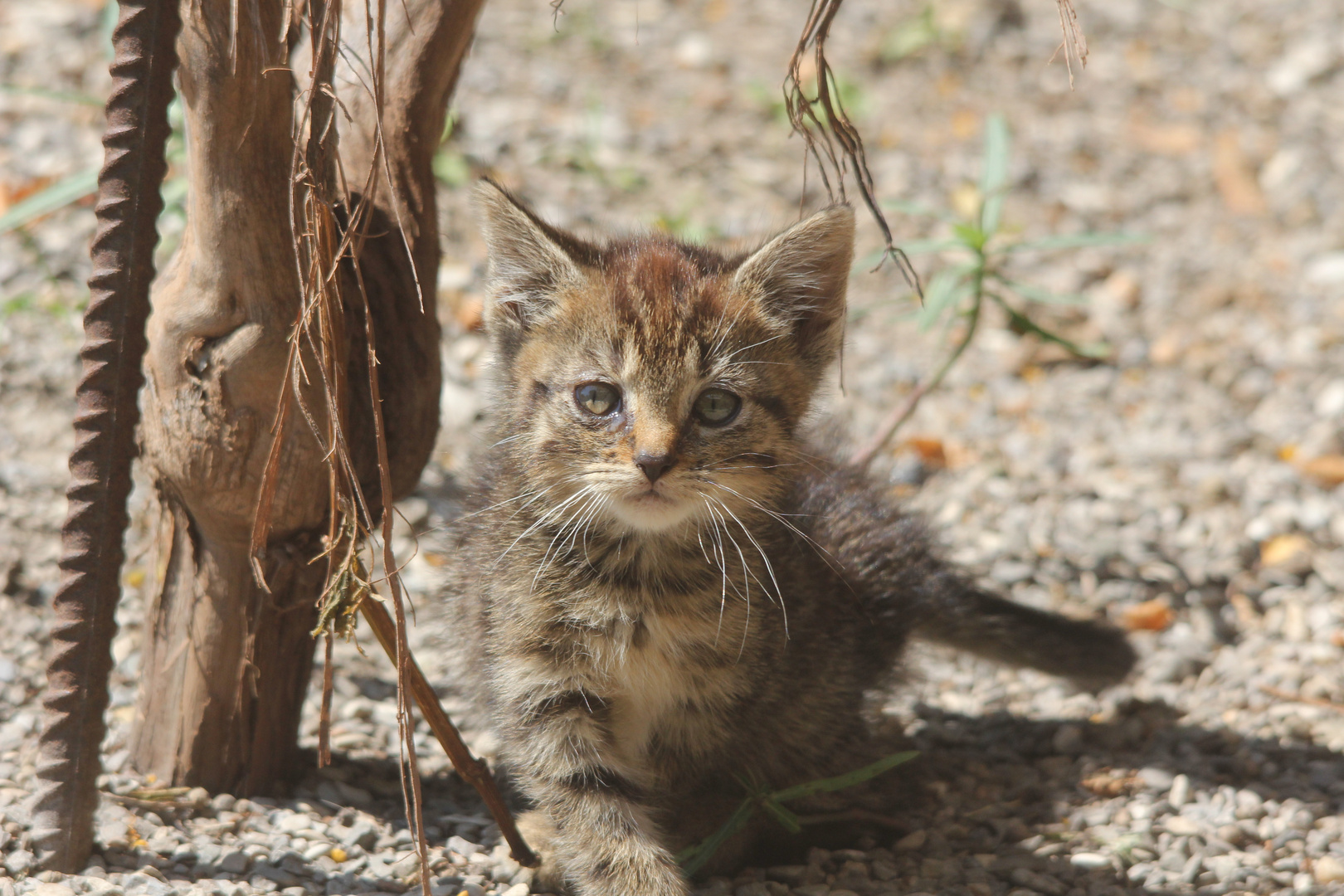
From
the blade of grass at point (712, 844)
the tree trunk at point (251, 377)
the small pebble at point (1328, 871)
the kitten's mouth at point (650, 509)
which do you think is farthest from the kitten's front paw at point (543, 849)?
the small pebble at point (1328, 871)

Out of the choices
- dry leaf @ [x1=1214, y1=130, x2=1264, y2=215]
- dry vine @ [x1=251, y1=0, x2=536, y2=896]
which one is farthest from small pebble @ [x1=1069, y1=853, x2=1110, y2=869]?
dry leaf @ [x1=1214, y1=130, x2=1264, y2=215]

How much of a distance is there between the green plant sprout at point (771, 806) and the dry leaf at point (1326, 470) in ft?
7.73

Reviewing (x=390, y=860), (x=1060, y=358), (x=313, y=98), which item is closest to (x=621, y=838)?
(x=390, y=860)

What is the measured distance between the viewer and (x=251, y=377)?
103 inches

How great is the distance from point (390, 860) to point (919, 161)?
176 inches

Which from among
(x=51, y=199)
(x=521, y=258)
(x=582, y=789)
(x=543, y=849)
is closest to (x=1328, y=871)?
(x=582, y=789)

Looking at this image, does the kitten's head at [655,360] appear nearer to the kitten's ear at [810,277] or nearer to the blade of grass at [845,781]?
the kitten's ear at [810,277]

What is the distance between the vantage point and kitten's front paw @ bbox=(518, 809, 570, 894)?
292 cm

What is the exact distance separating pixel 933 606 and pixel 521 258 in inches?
60.8

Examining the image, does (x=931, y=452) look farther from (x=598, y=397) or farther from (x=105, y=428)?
(x=105, y=428)

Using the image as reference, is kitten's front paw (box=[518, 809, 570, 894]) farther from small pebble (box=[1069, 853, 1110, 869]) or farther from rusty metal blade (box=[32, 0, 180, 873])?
small pebble (box=[1069, 853, 1110, 869])

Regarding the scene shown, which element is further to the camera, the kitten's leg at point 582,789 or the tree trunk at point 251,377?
the kitten's leg at point 582,789

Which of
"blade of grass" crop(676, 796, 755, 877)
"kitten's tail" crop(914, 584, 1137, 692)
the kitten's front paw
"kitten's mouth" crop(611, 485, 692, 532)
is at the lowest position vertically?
the kitten's front paw

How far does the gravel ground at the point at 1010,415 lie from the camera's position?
10.0 ft
